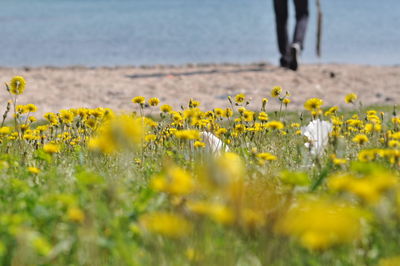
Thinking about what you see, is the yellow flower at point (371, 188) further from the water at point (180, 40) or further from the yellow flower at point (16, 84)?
the water at point (180, 40)

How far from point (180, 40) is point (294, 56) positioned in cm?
1183

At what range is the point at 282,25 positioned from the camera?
666 inches

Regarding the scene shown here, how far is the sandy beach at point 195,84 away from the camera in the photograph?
12.8m

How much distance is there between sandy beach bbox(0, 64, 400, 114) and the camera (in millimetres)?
12750

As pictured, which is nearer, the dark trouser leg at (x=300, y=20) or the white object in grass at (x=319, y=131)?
the white object in grass at (x=319, y=131)

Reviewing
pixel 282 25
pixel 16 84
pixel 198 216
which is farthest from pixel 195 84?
pixel 198 216

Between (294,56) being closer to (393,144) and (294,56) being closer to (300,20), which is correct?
(300,20)

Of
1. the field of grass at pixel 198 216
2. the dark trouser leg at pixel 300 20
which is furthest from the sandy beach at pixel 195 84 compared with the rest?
the field of grass at pixel 198 216

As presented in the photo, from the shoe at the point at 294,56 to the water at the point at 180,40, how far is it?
135 inches

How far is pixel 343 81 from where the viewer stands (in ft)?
50.1

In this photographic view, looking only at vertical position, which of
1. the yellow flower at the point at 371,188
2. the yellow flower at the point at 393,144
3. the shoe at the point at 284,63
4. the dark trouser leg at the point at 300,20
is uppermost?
the dark trouser leg at the point at 300,20

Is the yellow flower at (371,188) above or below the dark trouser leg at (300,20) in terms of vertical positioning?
below

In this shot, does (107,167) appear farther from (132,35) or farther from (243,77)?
(132,35)

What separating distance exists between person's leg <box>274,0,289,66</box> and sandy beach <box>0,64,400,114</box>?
53cm
